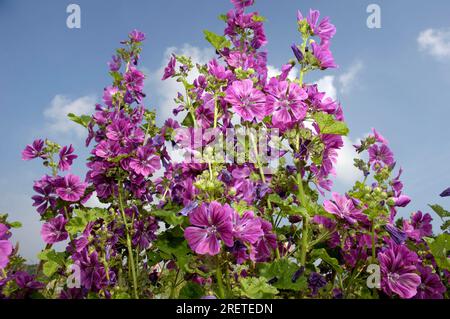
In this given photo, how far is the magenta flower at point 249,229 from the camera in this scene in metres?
1.71

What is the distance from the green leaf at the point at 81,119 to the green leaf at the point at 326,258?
1833 millimetres

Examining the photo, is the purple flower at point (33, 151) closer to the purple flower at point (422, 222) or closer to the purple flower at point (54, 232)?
the purple flower at point (54, 232)

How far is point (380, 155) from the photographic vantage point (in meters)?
2.72

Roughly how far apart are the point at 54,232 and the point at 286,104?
5.62ft

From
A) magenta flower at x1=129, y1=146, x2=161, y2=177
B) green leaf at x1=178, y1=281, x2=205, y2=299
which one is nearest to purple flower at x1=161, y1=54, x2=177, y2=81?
magenta flower at x1=129, y1=146, x2=161, y2=177

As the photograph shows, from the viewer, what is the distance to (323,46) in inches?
91.8

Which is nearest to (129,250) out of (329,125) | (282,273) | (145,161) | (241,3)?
(145,161)

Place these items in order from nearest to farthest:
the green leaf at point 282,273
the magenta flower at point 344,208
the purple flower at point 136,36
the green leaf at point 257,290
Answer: the green leaf at point 257,290, the green leaf at point 282,273, the magenta flower at point 344,208, the purple flower at point 136,36

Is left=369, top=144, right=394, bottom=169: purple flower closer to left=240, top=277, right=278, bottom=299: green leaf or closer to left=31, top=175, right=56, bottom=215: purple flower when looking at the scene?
left=240, top=277, right=278, bottom=299: green leaf

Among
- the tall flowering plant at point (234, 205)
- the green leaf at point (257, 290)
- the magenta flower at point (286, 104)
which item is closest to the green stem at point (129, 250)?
the tall flowering plant at point (234, 205)

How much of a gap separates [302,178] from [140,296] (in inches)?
46.7
